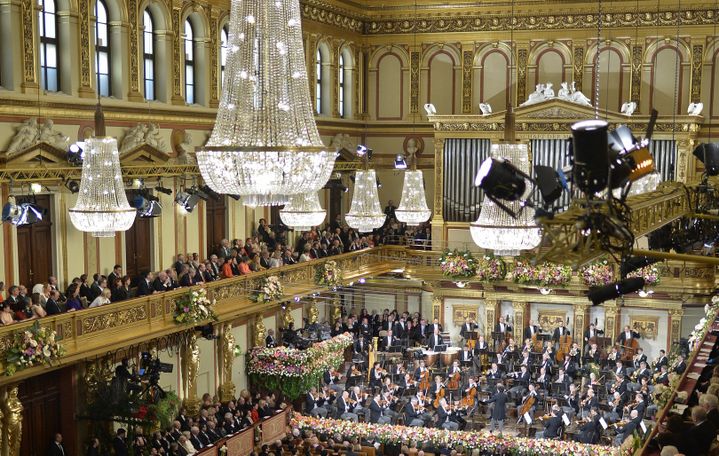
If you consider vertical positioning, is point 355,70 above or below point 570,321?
above

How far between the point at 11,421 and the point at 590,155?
14.2 meters

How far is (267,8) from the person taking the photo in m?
8.29

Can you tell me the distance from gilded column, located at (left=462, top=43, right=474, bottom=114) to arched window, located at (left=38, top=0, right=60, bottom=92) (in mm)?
15831

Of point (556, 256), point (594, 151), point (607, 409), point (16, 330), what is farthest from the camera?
point (607, 409)

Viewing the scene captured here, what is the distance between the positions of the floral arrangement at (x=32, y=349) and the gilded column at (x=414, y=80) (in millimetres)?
18399

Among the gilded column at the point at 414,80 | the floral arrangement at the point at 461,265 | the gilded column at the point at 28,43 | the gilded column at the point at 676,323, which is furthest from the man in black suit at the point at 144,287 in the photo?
the gilded column at the point at 676,323

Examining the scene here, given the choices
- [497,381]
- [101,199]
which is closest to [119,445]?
[101,199]

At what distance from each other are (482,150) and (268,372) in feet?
34.3

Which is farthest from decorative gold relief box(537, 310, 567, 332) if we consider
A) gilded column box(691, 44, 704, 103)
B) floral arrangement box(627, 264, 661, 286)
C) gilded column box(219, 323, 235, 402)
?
Result: gilded column box(219, 323, 235, 402)

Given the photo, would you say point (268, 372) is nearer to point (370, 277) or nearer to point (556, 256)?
point (370, 277)

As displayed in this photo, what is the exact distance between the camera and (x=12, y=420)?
59.9 feet

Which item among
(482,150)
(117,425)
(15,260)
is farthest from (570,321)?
→ (15,260)

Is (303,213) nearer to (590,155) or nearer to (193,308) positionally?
(193,308)

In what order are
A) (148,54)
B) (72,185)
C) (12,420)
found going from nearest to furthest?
1. (12,420)
2. (72,185)
3. (148,54)
